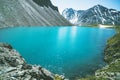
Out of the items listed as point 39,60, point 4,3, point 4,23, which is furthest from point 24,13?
point 39,60

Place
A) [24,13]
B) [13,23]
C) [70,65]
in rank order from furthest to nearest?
[24,13] < [13,23] < [70,65]

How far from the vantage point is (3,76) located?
20.8 metres

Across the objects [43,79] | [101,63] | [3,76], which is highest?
[3,76]

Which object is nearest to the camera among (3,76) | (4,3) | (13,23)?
(3,76)

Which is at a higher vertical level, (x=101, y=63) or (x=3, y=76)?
(x=3, y=76)

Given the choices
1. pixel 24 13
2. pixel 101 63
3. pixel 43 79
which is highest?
pixel 24 13

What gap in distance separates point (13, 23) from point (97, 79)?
14242 centimetres

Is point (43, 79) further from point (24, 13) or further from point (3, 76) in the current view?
point (24, 13)

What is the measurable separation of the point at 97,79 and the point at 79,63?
78.4ft

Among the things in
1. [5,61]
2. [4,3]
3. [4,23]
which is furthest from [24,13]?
[5,61]

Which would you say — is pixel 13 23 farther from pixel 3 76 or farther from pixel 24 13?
pixel 3 76

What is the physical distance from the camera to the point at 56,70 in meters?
42.3

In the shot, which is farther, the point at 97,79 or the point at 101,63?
the point at 101,63

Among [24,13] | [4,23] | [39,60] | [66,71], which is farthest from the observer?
[24,13]
